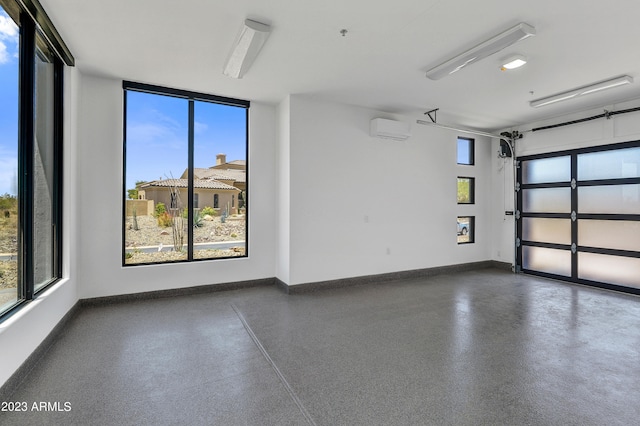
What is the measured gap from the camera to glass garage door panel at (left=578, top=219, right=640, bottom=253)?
485 cm

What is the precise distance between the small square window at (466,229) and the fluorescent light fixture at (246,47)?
5297 millimetres

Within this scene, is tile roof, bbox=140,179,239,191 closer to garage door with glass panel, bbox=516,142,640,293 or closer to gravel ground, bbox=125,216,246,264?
gravel ground, bbox=125,216,246,264

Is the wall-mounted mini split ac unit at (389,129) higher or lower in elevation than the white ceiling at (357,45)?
lower

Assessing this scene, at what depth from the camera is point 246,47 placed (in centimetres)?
308

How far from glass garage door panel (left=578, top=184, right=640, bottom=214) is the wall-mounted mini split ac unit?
3.27m

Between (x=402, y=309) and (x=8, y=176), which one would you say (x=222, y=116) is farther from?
(x=402, y=309)

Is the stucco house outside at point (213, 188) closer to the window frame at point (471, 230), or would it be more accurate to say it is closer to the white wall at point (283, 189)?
the white wall at point (283, 189)

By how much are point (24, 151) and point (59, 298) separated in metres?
1.58

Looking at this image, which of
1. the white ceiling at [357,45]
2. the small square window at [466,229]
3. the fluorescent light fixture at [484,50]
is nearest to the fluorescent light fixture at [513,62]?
the white ceiling at [357,45]

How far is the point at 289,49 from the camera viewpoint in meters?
3.32

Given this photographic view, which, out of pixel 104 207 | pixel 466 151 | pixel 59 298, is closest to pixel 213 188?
pixel 104 207

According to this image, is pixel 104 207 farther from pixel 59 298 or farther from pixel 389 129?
pixel 389 129

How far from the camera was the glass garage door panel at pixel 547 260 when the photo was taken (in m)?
5.69

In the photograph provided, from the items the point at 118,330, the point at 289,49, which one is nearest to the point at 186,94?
the point at 289,49
